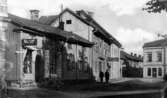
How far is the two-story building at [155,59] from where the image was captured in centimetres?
6669

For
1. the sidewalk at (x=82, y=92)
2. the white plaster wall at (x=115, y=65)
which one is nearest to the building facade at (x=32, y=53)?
the sidewalk at (x=82, y=92)

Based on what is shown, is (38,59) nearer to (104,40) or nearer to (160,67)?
(104,40)

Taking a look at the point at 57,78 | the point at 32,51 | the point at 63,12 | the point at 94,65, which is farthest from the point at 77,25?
the point at 32,51

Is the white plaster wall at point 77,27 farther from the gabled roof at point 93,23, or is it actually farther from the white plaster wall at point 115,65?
the white plaster wall at point 115,65

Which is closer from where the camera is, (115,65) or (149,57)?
(115,65)

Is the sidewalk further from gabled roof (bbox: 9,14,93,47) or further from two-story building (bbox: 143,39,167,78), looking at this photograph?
two-story building (bbox: 143,39,167,78)

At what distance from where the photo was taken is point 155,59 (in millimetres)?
68062

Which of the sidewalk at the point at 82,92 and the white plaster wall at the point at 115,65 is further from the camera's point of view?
the white plaster wall at the point at 115,65

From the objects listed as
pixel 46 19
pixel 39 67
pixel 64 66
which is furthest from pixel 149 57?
pixel 39 67

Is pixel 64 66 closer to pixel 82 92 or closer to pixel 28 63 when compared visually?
pixel 28 63

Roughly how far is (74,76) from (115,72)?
883 inches

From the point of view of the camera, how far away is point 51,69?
1252 inches

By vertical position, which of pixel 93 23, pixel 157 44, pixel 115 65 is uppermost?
pixel 93 23

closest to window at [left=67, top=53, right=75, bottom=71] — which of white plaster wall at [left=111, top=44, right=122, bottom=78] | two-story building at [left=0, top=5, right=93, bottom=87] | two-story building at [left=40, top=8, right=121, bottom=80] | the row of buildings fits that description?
the row of buildings
